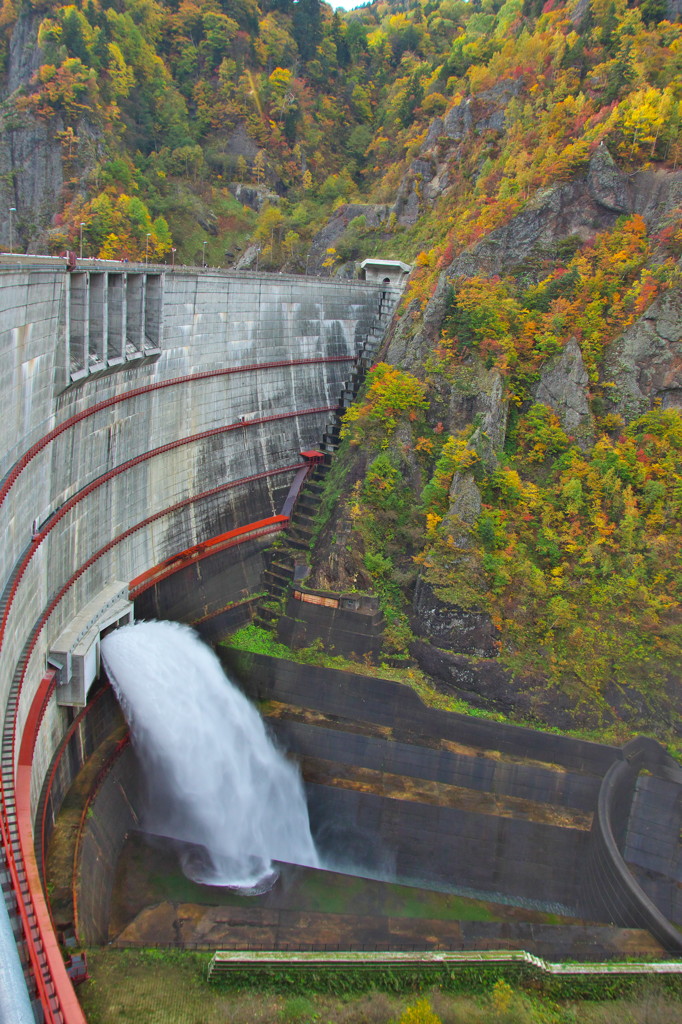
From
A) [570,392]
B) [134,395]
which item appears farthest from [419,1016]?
[570,392]

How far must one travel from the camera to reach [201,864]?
741 inches

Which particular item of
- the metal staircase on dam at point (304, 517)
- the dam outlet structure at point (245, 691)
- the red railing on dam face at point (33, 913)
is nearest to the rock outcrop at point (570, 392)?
the metal staircase on dam at point (304, 517)

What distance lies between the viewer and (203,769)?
20.4 meters

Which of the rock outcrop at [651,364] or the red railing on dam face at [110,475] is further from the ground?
the rock outcrop at [651,364]

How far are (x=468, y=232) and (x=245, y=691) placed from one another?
836 inches

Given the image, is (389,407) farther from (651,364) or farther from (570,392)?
(651,364)

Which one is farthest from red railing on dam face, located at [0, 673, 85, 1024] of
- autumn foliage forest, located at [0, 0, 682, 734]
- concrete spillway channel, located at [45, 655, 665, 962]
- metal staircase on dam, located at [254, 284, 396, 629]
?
autumn foliage forest, located at [0, 0, 682, 734]

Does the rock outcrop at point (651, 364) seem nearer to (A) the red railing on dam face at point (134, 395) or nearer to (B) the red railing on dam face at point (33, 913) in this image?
(A) the red railing on dam face at point (134, 395)

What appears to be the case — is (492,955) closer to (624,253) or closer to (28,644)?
(28,644)

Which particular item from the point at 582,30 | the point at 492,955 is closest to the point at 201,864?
the point at 492,955

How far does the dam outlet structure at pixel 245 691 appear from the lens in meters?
14.9

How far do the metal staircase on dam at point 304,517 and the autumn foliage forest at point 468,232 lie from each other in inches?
86.1

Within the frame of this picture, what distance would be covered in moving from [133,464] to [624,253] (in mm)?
19142

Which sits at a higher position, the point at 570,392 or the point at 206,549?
the point at 570,392
